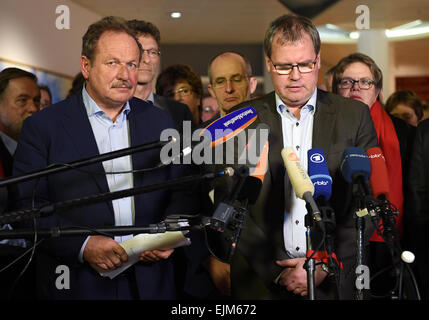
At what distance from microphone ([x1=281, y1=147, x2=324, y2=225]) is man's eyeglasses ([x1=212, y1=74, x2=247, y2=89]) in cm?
160

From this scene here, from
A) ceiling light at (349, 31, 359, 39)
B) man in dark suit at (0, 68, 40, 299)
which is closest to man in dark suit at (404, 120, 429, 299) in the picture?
man in dark suit at (0, 68, 40, 299)

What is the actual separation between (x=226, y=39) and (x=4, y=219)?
11175 millimetres

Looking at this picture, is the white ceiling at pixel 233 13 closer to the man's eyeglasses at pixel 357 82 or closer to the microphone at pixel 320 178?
the man's eyeglasses at pixel 357 82

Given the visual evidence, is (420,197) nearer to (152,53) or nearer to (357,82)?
(357,82)

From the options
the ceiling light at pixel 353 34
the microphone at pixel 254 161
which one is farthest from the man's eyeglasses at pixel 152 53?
the ceiling light at pixel 353 34

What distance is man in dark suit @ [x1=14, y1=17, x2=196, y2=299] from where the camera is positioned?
185 centimetres

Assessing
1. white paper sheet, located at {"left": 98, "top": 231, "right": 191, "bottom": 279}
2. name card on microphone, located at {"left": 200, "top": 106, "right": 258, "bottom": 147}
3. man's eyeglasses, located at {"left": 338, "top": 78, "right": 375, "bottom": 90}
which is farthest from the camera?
man's eyeglasses, located at {"left": 338, "top": 78, "right": 375, "bottom": 90}

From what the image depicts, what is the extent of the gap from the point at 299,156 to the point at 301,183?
A: 581 millimetres

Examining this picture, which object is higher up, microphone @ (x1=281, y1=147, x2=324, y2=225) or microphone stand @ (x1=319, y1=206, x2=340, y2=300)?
microphone @ (x1=281, y1=147, x2=324, y2=225)

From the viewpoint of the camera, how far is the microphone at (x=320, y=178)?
142 centimetres

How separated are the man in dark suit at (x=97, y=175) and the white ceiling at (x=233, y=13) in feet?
22.0

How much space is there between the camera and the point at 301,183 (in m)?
1.36

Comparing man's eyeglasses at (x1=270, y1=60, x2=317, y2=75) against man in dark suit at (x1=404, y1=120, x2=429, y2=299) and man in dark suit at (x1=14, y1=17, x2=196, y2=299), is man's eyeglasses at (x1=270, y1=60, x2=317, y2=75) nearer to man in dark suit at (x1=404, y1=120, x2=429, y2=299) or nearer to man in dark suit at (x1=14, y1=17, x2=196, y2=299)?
man in dark suit at (x1=14, y1=17, x2=196, y2=299)

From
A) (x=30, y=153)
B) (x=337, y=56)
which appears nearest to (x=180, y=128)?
(x=30, y=153)
